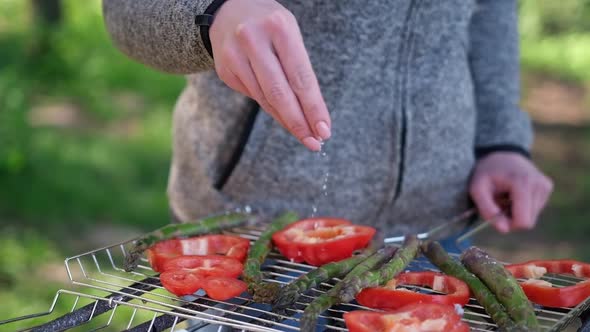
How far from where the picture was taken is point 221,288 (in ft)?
5.83

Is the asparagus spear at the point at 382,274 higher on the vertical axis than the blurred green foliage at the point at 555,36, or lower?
lower

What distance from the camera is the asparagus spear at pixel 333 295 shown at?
1.59 m

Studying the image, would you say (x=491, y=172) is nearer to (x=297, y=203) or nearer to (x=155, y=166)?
(x=297, y=203)

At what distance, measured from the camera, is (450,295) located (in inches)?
69.1

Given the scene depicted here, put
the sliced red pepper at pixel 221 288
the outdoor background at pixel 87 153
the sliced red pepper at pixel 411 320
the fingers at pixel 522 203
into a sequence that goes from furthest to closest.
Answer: the outdoor background at pixel 87 153, the fingers at pixel 522 203, the sliced red pepper at pixel 221 288, the sliced red pepper at pixel 411 320

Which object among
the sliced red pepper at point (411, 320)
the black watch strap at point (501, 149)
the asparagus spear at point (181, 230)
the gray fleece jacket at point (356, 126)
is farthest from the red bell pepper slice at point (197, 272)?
the black watch strap at point (501, 149)

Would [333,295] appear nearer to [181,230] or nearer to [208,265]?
[208,265]

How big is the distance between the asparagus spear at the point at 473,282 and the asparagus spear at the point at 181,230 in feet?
1.91

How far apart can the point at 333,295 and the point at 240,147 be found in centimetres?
88

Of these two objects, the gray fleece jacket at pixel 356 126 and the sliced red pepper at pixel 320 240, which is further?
the gray fleece jacket at pixel 356 126

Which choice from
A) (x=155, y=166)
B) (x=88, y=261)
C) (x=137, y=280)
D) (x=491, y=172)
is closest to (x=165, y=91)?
(x=155, y=166)

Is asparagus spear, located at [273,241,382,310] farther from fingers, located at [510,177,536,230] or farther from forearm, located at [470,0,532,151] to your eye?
forearm, located at [470,0,532,151]

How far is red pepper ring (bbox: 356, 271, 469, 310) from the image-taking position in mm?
1726

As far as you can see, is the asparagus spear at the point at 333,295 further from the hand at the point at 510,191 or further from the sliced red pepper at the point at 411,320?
the hand at the point at 510,191
